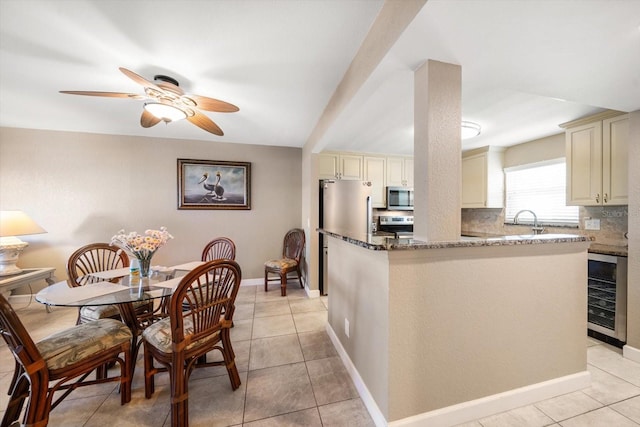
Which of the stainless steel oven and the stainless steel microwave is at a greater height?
the stainless steel microwave

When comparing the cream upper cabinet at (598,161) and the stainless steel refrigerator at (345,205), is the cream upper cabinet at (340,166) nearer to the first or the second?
the stainless steel refrigerator at (345,205)

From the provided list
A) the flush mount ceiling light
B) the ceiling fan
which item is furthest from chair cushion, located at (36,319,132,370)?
the flush mount ceiling light

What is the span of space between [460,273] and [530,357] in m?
0.79

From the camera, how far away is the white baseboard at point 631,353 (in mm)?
1921

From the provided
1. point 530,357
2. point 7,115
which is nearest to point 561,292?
point 530,357

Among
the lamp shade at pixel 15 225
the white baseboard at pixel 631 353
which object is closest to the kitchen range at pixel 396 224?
the white baseboard at pixel 631 353

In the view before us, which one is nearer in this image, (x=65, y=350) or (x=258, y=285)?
(x=65, y=350)

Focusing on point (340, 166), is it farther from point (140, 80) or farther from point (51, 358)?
point (51, 358)

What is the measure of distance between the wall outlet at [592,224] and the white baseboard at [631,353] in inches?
48.9

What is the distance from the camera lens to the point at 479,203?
12.1ft

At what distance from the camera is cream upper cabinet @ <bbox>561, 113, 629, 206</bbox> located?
2.21 metres

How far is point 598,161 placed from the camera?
2373mm

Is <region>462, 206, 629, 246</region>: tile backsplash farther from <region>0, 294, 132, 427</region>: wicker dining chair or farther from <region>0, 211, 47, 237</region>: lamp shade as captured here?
<region>0, 211, 47, 237</region>: lamp shade

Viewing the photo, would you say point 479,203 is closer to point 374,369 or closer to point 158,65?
point 374,369
